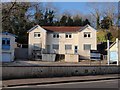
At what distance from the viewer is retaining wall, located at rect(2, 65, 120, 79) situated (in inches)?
911

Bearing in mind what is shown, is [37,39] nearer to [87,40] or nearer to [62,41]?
[62,41]

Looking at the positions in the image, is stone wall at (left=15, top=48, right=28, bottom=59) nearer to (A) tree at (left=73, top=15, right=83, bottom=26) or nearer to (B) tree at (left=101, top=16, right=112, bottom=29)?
(A) tree at (left=73, top=15, right=83, bottom=26)

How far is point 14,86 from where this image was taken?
752 inches

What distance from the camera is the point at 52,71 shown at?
85.4ft

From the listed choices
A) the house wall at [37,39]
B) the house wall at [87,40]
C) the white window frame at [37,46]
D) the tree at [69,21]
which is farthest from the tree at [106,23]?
the white window frame at [37,46]

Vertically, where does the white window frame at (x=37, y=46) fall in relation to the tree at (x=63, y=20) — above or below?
below

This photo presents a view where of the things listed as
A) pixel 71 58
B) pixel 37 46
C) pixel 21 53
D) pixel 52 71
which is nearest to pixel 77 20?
pixel 37 46

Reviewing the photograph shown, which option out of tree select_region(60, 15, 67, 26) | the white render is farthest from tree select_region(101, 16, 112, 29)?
the white render

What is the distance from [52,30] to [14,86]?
191 feet

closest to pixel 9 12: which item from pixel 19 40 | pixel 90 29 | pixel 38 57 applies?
pixel 38 57

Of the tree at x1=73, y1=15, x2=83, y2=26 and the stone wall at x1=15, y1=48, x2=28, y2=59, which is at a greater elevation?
the tree at x1=73, y1=15, x2=83, y2=26

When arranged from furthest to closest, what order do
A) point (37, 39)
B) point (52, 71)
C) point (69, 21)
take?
1. point (69, 21)
2. point (37, 39)
3. point (52, 71)

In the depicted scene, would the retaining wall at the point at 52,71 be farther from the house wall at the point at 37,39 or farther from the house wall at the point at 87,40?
the house wall at the point at 37,39

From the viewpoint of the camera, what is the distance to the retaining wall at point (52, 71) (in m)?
23.1
